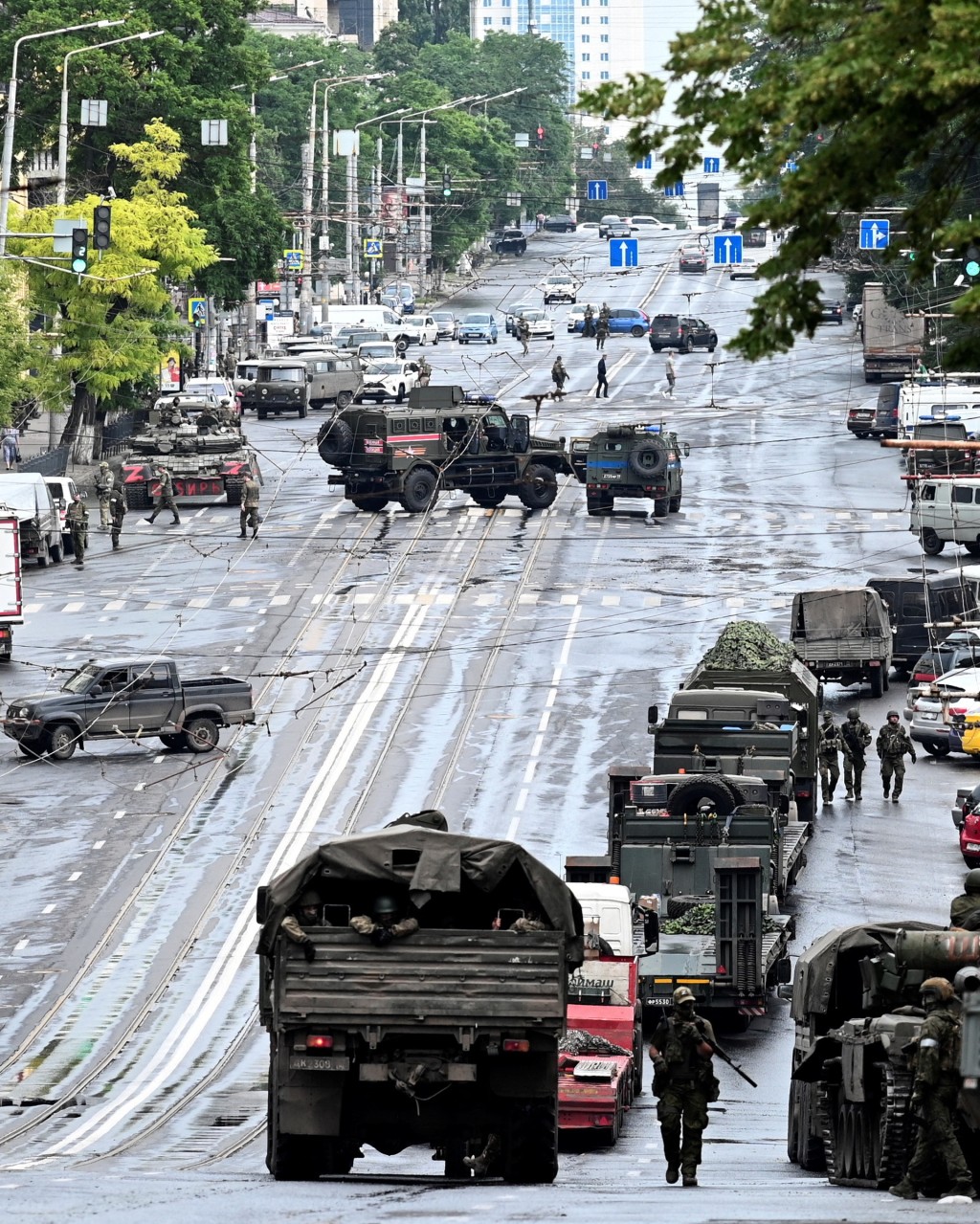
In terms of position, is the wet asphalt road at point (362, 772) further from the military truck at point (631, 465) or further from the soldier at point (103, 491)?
the military truck at point (631, 465)

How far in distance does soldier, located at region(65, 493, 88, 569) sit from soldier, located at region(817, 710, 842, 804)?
70.1 feet

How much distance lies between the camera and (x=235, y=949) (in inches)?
1241

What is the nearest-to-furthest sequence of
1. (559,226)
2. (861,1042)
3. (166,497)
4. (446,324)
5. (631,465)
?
(861,1042) < (631,465) < (166,497) < (446,324) < (559,226)

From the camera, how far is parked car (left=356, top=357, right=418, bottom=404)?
268 feet

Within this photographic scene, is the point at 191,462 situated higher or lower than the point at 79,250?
lower

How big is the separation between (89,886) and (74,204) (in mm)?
37790

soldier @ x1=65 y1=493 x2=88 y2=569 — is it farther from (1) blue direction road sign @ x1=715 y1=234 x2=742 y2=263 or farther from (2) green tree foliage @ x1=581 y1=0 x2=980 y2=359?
(1) blue direction road sign @ x1=715 y1=234 x2=742 y2=263

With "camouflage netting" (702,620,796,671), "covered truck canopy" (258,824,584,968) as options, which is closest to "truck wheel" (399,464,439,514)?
"camouflage netting" (702,620,796,671)

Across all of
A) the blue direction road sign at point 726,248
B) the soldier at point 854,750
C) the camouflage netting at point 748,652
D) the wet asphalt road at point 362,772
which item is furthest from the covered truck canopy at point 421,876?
the blue direction road sign at point 726,248

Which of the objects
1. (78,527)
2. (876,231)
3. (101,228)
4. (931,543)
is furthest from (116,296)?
(101,228)

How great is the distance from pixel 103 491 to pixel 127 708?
69.2 feet

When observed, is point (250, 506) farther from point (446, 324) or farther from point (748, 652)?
point (446, 324)

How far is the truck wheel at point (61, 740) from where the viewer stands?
4159 centimetres

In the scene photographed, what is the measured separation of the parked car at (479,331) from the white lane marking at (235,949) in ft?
179
